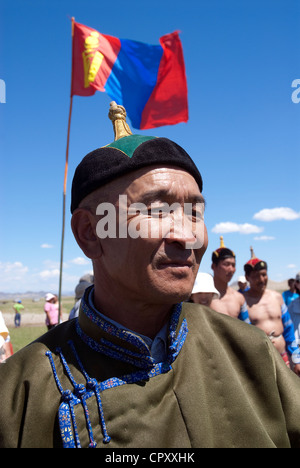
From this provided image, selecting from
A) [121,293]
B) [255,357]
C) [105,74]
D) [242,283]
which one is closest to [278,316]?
[242,283]

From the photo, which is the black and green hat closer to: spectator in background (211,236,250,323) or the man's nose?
the man's nose

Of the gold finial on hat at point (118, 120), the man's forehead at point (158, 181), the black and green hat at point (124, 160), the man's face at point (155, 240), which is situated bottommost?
the man's face at point (155, 240)

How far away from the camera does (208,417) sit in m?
1.47

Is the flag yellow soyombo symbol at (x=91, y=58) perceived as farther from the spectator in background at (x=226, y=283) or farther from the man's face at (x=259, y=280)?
the man's face at (x=259, y=280)

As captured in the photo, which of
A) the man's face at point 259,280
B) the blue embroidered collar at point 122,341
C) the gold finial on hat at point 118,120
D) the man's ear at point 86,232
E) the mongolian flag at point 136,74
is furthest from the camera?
the mongolian flag at point 136,74

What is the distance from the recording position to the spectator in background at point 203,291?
474 centimetres

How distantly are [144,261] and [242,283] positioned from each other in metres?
7.78

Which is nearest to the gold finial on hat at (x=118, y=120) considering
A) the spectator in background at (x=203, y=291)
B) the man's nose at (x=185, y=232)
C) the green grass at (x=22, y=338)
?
the man's nose at (x=185, y=232)

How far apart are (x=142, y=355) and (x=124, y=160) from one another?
2.69 ft

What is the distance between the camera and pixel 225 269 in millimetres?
5531

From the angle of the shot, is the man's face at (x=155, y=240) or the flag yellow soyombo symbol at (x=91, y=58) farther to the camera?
the flag yellow soyombo symbol at (x=91, y=58)

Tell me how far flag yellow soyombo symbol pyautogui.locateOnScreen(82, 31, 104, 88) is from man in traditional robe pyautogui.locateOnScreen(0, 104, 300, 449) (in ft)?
19.2

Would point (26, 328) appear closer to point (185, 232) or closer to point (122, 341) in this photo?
point (122, 341)

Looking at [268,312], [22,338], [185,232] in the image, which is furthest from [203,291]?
[22,338]
